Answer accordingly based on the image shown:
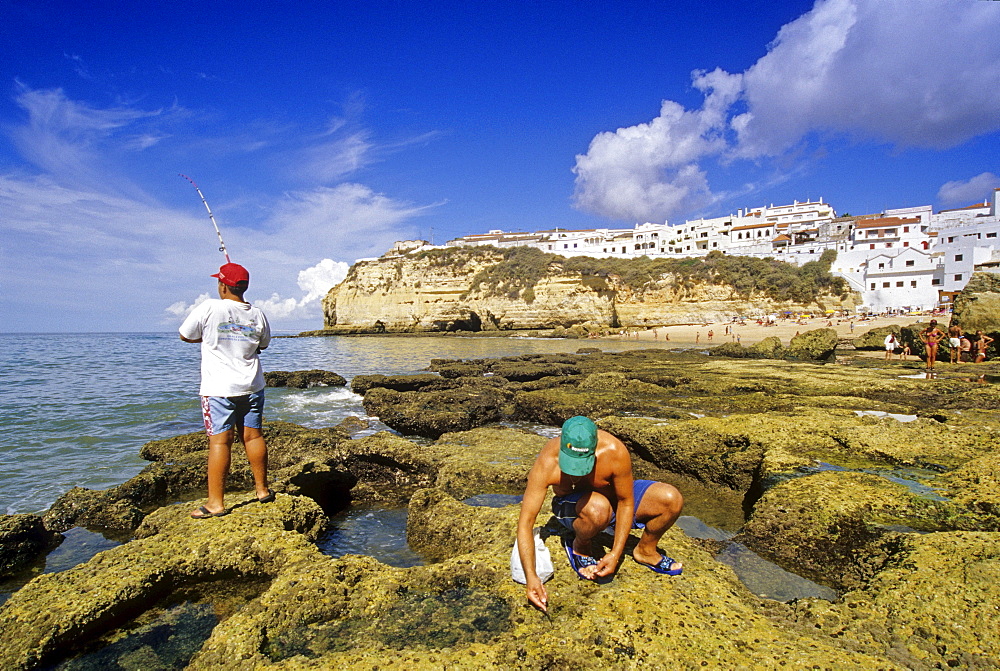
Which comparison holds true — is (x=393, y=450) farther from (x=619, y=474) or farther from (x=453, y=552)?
(x=619, y=474)

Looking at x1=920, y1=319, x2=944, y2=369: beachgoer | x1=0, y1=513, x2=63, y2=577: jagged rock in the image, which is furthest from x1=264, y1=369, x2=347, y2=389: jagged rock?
x1=920, y1=319, x2=944, y2=369: beachgoer

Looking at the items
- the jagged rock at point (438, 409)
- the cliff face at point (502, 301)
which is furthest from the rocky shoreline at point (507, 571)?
the cliff face at point (502, 301)

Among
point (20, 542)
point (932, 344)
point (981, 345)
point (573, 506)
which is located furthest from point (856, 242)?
point (20, 542)

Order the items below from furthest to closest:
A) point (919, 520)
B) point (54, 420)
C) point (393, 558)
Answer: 1. point (54, 420)
2. point (393, 558)
3. point (919, 520)

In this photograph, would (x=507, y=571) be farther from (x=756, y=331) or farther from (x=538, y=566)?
(x=756, y=331)

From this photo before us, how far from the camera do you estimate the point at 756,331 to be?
45.6 metres

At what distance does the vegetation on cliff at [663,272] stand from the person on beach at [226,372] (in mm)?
57804

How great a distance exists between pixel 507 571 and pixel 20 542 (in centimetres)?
488

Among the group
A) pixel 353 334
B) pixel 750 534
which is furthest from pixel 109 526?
pixel 353 334

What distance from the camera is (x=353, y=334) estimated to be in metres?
Result: 69.2

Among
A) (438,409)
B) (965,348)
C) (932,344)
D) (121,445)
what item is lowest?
(121,445)

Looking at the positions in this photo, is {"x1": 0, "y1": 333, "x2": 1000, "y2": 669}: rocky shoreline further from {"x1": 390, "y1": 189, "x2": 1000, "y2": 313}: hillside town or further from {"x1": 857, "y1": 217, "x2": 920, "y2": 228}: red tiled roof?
{"x1": 857, "y1": 217, "x2": 920, "y2": 228}: red tiled roof

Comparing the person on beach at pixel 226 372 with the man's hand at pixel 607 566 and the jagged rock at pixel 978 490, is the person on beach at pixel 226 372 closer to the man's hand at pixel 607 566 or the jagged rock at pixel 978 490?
the man's hand at pixel 607 566

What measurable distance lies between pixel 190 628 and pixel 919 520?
5.60m
